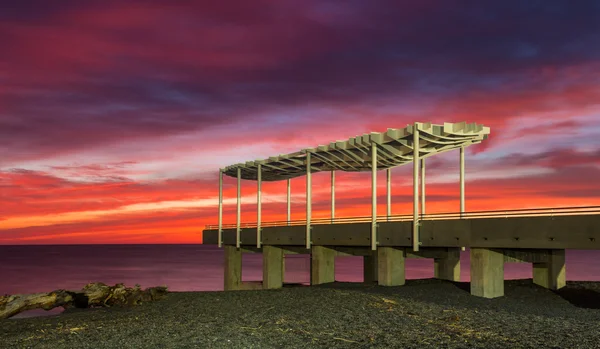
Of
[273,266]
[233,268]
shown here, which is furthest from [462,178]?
[233,268]

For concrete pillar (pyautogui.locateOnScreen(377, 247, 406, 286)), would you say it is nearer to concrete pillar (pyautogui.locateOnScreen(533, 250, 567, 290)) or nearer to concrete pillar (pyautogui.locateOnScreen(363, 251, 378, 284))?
concrete pillar (pyautogui.locateOnScreen(533, 250, 567, 290))

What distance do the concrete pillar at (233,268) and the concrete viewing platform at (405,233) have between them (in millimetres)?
78

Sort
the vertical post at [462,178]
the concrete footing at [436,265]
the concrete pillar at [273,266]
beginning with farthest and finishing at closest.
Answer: the concrete pillar at [273,266]
the vertical post at [462,178]
the concrete footing at [436,265]

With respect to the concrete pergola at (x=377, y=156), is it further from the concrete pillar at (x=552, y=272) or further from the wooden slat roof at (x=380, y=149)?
the concrete pillar at (x=552, y=272)

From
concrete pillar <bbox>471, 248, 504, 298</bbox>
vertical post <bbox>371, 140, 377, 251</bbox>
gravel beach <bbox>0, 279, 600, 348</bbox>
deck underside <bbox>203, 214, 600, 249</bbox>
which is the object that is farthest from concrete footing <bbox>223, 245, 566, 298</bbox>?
gravel beach <bbox>0, 279, 600, 348</bbox>

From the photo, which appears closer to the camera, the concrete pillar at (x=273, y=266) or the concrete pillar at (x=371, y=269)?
the concrete pillar at (x=371, y=269)

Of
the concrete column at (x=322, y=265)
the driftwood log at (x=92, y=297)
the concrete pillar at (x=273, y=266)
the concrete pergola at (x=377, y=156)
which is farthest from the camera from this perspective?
the concrete pillar at (x=273, y=266)

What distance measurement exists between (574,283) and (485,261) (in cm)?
1214

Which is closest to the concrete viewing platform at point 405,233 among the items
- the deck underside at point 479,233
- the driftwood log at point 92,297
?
the deck underside at point 479,233

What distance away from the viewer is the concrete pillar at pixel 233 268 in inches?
1892

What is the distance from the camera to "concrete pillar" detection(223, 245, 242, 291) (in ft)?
158

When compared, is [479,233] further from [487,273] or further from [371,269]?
[371,269]

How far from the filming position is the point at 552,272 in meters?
30.9

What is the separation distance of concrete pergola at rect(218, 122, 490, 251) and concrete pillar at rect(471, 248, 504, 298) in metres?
3.38
